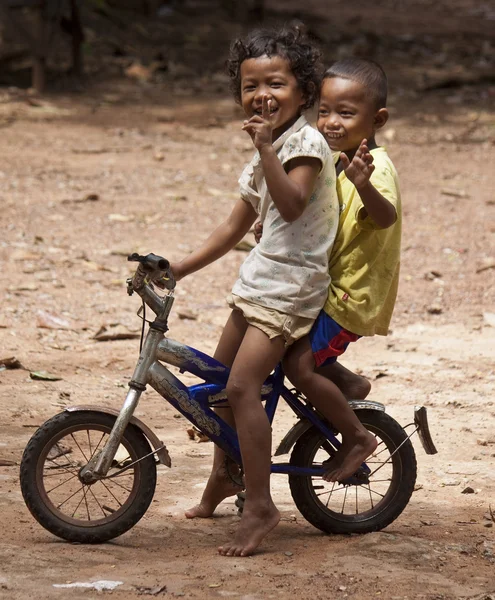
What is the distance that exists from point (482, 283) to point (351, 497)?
377 cm

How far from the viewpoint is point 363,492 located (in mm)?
4133

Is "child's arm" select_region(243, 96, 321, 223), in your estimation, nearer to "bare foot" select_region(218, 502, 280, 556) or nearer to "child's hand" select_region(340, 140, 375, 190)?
"child's hand" select_region(340, 140, 375, 190)

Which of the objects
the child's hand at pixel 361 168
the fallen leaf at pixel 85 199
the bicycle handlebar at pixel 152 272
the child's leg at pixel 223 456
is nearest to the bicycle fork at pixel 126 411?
the bicycle handlebar at pixel 152 272

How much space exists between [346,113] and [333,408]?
38.1 inches

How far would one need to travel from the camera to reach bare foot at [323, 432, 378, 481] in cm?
355

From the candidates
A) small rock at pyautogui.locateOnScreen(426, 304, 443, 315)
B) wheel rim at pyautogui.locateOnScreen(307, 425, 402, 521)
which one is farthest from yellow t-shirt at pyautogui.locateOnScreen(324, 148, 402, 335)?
small rock at pyautogui.locateOnScreen(426, 304, 443, 315)

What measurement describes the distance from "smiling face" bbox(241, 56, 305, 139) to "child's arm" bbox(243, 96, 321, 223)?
0.14ft

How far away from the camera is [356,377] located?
3652mm

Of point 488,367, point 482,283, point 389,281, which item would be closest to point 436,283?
point 482,283

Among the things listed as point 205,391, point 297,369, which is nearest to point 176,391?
point 205,391

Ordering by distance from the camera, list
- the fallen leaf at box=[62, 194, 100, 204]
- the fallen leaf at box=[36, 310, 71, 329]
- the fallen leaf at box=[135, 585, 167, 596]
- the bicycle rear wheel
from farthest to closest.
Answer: the fallen leaf at box=[62, 194, 100, 204], the fallen leaf at box=[36, 310, 71, 329], the bicycle rear wheel, the fallen leaf at box=[135, 585, 167, 596]

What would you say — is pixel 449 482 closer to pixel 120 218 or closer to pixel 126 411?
pixel 126 411

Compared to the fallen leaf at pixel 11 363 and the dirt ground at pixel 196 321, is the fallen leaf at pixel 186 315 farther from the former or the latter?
the fallen leaf at pixel 11 363

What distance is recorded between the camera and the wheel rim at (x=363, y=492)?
371cm
